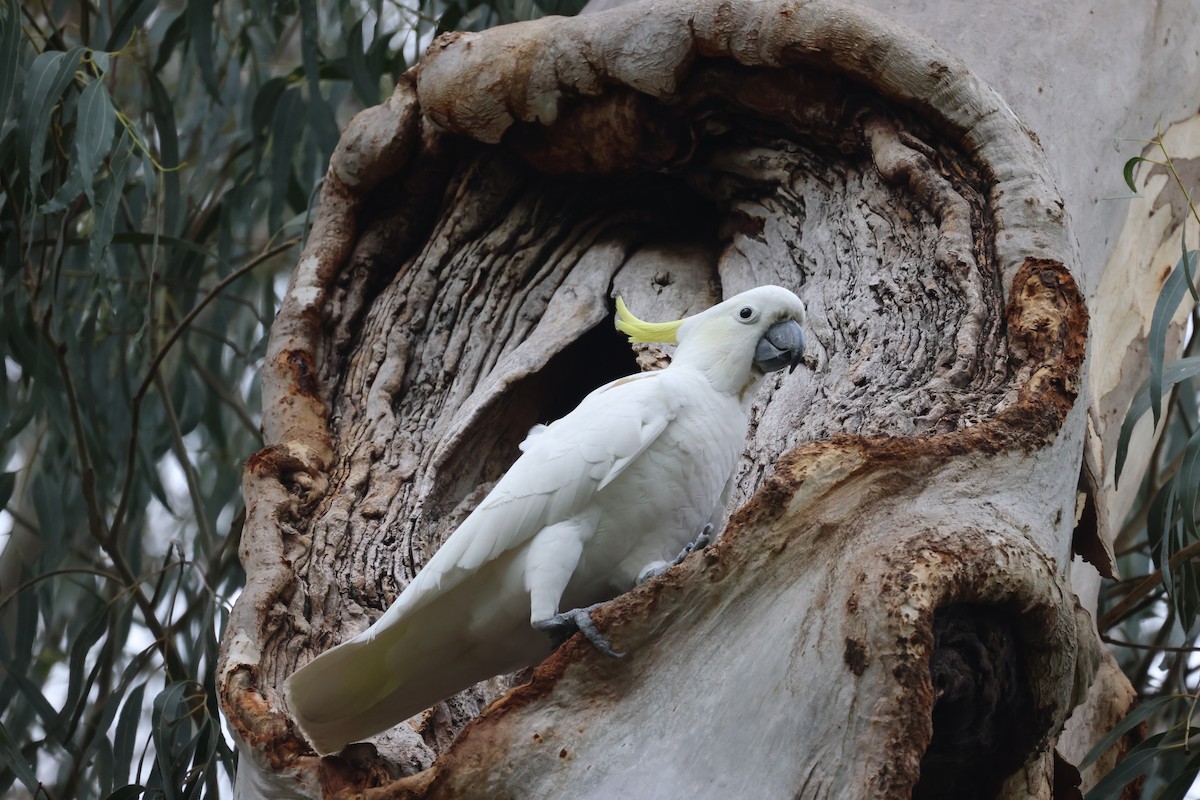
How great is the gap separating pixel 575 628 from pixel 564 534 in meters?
0.14

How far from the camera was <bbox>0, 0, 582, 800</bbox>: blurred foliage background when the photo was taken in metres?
2.59

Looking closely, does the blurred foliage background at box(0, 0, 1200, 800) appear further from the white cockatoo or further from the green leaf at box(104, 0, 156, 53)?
the white cockatoo

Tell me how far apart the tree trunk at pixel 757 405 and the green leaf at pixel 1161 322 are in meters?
0.11

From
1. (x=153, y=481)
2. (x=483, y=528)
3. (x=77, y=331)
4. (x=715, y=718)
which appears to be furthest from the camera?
(x=77, y=331)

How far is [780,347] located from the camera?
2004 mm

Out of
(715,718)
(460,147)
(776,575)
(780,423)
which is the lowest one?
(715,718)

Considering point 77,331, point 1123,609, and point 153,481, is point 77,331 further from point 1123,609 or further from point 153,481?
point 1123,609

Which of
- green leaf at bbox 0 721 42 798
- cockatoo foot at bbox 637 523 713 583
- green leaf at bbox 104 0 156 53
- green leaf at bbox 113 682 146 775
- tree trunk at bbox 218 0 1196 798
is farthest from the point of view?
green leaf at bbox 104 0 156 53

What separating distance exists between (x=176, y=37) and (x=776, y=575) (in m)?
2.51

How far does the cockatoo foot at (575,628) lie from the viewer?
1.54 meters

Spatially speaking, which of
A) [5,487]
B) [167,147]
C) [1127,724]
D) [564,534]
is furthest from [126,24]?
[1127,724]

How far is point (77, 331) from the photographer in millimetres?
3658

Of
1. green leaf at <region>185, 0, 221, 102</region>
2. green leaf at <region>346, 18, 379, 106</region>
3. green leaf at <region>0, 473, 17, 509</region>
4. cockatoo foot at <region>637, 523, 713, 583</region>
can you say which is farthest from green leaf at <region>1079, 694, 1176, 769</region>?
green leaf at <region>0, 473, 17, 509</region>

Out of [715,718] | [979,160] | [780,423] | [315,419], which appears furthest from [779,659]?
[315,419]
